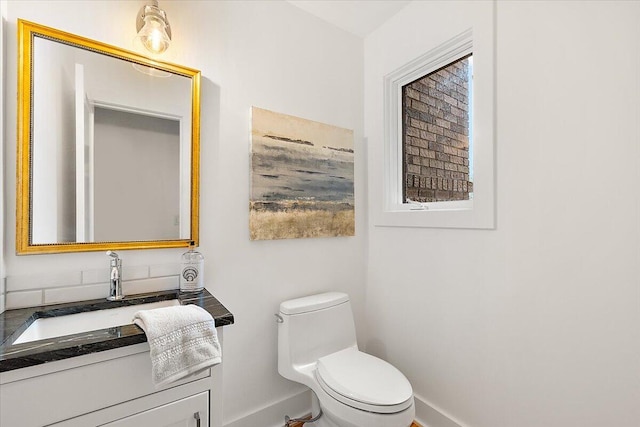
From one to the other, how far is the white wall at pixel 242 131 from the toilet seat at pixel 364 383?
402 mm

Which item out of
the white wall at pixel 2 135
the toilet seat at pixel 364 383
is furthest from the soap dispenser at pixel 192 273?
the toilet seat at pixel 364 383

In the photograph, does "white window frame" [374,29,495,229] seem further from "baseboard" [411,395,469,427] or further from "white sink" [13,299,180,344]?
"white sink" [13,299,180,344]

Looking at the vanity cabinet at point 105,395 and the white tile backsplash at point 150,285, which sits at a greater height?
the white tile backsplash at point 150,285

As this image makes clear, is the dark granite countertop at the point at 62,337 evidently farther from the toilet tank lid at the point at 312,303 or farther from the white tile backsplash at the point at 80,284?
the toilet tank lid at the point at 312,303

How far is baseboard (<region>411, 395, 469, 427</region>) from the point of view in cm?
155

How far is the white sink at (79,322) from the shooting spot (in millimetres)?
993

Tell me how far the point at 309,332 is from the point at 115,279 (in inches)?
37.0

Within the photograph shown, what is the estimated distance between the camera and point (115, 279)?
1.19 m

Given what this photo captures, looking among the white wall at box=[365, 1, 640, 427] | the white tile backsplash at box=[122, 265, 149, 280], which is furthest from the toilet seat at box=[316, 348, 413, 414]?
the white tile backsplash at box=[122, 265, 149, 280]

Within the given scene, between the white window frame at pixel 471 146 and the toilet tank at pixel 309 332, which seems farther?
the toilet tank at pixel 309 332

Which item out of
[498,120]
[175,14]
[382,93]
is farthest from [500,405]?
[175,14]

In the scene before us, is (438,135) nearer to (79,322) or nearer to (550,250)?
(550,250)

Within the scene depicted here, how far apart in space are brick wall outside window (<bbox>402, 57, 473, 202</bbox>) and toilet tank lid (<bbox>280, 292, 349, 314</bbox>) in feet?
2.54

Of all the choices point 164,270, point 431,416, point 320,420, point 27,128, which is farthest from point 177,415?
point 431,416
